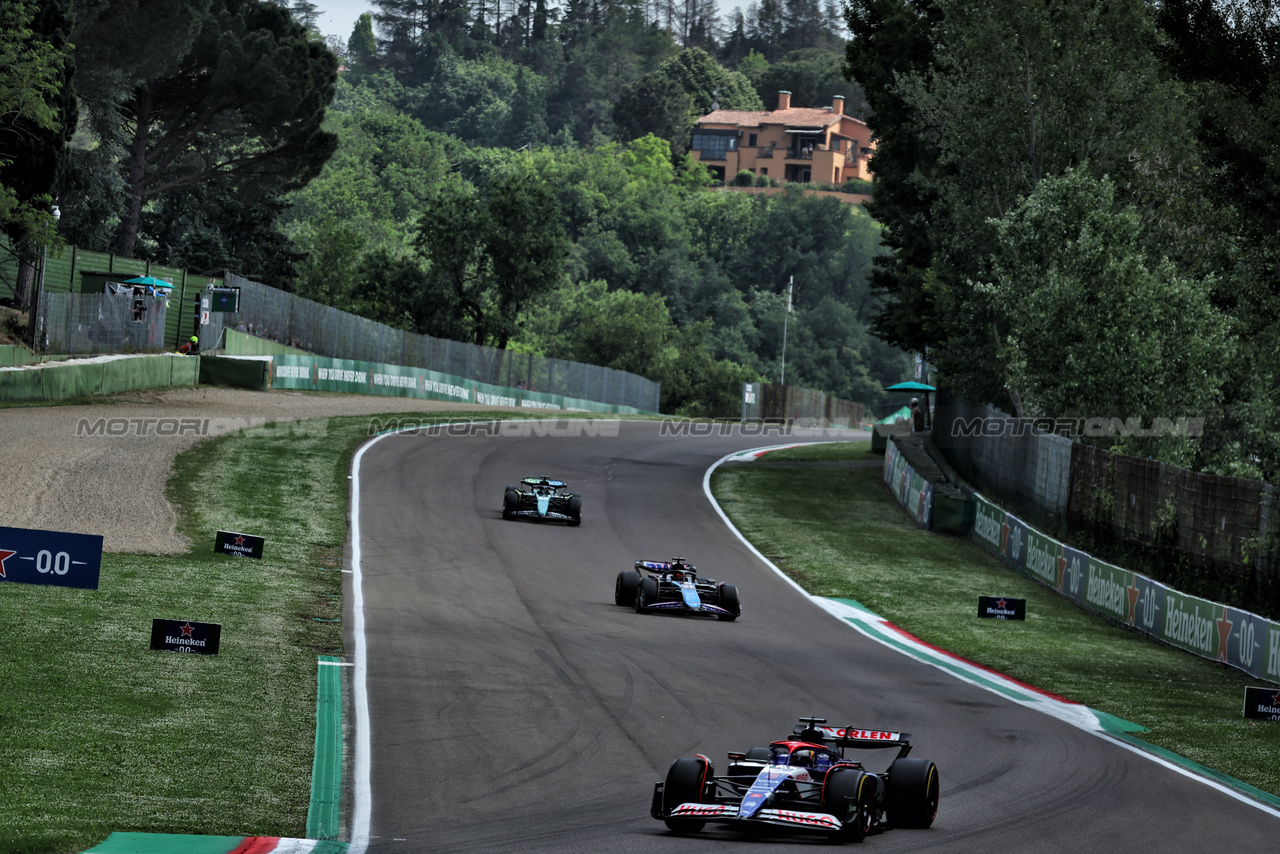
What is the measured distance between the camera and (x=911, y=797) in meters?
9.89

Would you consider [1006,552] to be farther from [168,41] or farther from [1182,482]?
[168,41]

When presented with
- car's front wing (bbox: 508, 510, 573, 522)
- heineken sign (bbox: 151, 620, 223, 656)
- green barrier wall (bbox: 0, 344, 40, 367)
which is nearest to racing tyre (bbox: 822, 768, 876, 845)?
heineken sign (bbox: 151, 620, 223, 656)

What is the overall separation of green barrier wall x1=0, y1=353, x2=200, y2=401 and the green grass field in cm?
607

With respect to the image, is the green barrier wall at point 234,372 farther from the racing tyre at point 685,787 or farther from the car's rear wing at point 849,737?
the racing tyre at point 685,787

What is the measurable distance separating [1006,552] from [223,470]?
57.3 ft

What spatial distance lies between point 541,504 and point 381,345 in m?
34.8

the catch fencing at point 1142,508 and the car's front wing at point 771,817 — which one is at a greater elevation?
the catch fencing at point 1142,508

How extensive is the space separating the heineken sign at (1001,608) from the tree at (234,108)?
48.4m

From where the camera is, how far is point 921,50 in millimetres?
48406

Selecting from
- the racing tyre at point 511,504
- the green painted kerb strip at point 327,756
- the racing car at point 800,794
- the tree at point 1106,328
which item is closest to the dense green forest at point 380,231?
the racing tyre at point 511,504

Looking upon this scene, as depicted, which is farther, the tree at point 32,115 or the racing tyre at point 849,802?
the tree at point 32,115

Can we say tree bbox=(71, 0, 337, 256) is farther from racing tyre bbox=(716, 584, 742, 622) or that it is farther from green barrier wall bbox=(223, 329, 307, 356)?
racing tyre bbox=(716, 584, 742, 622)

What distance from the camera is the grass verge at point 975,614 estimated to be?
52.6 ft

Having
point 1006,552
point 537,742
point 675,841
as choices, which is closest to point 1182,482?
point 1006,552
